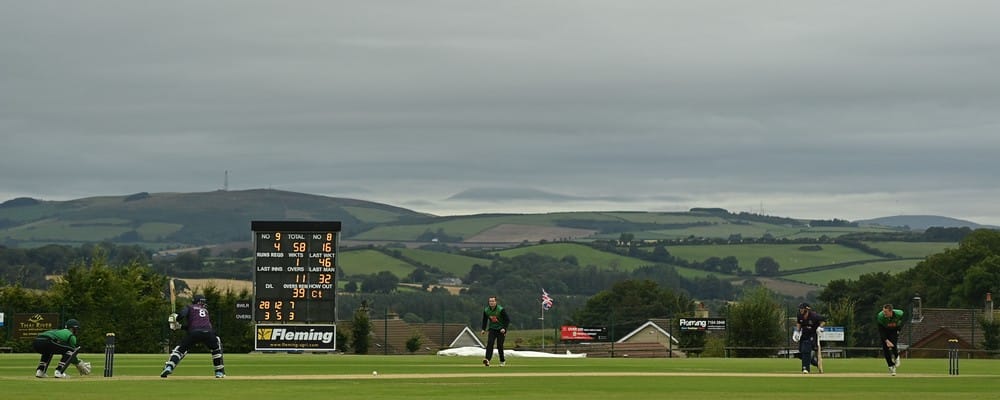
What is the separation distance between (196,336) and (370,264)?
507 ft

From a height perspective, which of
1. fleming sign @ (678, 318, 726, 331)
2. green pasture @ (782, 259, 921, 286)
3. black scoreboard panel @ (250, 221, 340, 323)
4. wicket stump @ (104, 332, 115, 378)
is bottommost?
wicket stump @ (104, 332, 115, 378)

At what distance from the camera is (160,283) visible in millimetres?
79188

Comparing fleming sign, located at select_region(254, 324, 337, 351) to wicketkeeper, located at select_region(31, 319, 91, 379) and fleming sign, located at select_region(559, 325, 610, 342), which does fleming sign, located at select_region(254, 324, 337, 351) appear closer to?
fleming sign, located at select_region(559, 325, 610, 342)

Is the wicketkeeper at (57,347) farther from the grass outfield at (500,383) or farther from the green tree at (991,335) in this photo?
the green tree at (991,335)

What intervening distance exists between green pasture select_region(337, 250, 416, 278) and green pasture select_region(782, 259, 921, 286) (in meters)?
47.5

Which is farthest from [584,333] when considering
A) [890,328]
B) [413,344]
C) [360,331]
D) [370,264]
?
[370,264]

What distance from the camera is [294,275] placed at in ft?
188

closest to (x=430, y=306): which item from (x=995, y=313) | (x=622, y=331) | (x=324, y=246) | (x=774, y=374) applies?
(x=622, y=331)

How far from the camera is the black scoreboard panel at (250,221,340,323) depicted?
2256 inches

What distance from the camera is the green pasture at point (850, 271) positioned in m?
176

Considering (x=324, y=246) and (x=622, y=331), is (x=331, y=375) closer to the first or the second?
(x=324, y=246)

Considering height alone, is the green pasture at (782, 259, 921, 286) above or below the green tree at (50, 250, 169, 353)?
above

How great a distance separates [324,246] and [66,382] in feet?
95.6

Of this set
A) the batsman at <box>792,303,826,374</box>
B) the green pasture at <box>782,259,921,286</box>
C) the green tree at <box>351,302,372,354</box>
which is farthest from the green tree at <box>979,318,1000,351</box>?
the green pasture at <box>782,259,921,286</box>
